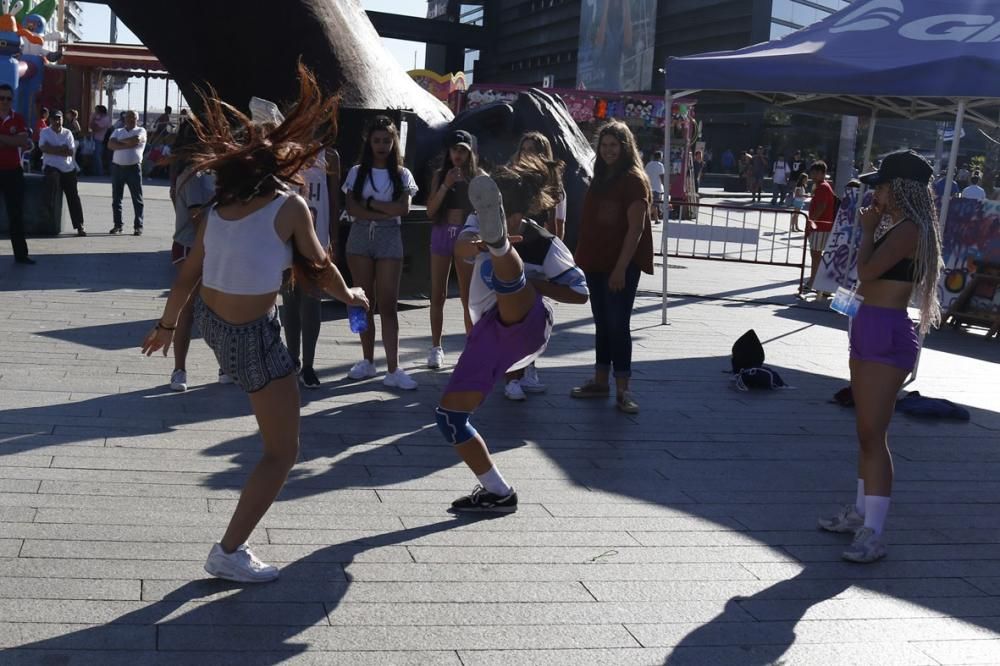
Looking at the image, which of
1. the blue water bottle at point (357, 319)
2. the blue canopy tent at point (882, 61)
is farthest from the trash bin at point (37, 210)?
the blue water bottle at point (357, 319)

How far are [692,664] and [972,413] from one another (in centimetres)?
539

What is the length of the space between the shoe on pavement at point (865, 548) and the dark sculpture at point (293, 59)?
859 cm

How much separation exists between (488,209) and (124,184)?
13619 millimetres

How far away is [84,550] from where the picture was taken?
445 cm

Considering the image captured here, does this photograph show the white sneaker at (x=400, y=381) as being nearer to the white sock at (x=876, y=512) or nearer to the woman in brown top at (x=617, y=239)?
the woman in brown top at (x=617, y=239)

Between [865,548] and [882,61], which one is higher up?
[882,61]

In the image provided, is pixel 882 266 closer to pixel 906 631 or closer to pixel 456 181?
pixel 906 631

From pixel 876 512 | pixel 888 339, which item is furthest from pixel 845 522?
pixel 888 339

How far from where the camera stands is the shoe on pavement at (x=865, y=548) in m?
5.01

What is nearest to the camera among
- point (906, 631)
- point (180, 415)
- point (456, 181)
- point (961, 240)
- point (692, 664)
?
point (692, 664)

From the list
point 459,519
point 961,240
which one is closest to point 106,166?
point 961,240

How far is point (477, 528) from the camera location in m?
5.14

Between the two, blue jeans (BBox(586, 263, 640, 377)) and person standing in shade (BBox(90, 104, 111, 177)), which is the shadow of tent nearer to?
blue jeans (BBox(586, 263, 640, 377))

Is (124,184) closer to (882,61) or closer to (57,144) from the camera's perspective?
(57,144)
